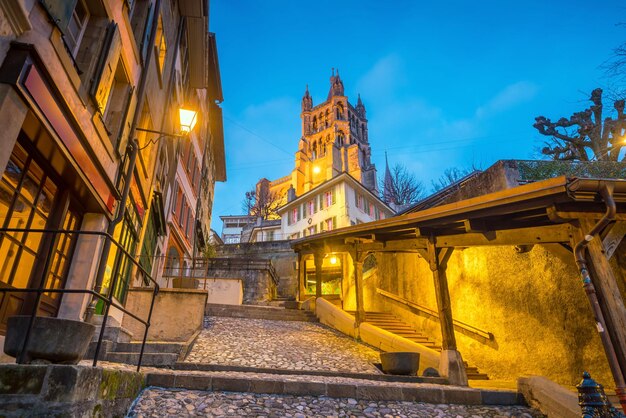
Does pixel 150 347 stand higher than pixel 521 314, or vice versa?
pixel 521 314

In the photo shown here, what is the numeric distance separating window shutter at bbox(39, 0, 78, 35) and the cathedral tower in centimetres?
5049

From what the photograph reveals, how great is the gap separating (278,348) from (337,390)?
13.3ft

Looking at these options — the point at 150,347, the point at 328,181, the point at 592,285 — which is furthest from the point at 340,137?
the point at 592,285

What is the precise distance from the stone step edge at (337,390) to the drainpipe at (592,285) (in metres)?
1.37

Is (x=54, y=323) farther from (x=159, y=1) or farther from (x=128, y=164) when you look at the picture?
(x=159, y=1)

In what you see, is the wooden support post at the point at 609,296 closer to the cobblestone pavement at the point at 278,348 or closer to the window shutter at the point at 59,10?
the cobblestone pavement at the point at 278,348

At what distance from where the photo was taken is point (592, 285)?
5.20 meters

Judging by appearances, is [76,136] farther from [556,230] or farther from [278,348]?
[556,230]

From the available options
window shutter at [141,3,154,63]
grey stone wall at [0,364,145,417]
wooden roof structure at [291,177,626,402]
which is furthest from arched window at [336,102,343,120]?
grey stone wall at [0,364,145,417]

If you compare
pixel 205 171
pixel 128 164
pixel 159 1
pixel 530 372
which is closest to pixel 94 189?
pixel 128 164

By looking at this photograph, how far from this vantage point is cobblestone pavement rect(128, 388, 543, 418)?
4.11 metres

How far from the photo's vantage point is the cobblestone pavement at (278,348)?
24.9ft

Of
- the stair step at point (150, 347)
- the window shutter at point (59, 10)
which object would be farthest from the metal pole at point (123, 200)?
the window shutter at point (59, 10)

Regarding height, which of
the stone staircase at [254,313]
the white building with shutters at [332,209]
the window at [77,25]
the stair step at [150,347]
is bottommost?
the stair step at [150,347]
